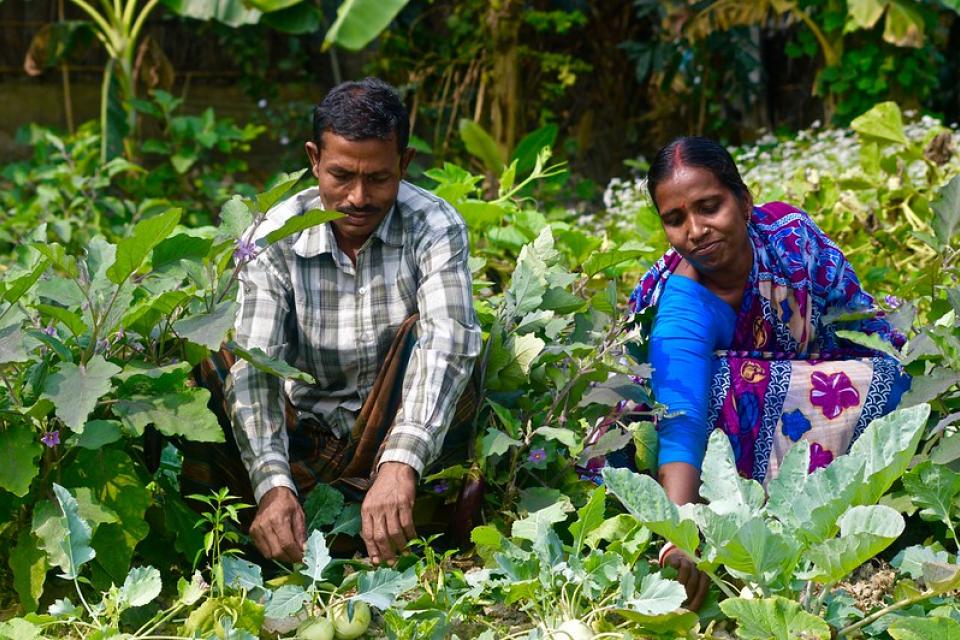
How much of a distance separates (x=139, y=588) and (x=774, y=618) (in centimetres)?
104

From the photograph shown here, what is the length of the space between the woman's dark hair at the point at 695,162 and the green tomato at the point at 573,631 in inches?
41.0

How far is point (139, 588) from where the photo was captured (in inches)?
83.4

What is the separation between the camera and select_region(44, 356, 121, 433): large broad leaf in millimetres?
2123

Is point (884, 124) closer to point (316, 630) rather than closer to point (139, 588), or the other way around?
point (316, 630)

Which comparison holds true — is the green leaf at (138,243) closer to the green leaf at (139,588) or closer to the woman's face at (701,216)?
the green leaf at (139,588)

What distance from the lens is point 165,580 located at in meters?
2.50

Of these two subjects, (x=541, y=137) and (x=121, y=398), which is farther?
(x=541, y=137)

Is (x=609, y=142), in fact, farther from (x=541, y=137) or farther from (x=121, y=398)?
(x=121, y=398)

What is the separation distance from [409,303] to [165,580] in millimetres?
751

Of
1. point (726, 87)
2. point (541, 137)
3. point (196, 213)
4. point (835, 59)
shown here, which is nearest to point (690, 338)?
point (541, 137)

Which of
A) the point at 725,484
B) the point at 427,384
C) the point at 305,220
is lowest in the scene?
the point at 725,484

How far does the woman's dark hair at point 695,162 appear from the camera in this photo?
8.88ft

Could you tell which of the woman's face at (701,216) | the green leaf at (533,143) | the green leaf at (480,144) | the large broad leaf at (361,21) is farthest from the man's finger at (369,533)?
the large broad leaf at (361,21)

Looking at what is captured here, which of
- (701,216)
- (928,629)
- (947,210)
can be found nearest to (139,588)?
(928,629)
